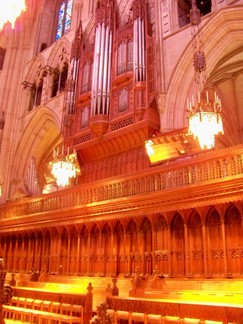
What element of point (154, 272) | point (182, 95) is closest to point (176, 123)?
point (182, 95)

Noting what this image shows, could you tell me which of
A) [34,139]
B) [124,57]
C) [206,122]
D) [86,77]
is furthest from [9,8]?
[34,139]

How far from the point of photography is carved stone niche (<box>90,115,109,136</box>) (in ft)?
38.7

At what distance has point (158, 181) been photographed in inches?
326

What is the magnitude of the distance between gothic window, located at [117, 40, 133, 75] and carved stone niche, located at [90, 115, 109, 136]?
1.73 metres

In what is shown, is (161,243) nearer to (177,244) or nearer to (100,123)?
(177,244)

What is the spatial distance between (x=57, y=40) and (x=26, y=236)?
404 inches

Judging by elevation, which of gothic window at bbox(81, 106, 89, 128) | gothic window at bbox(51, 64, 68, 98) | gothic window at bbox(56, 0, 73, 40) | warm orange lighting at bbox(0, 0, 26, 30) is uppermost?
gothic window at bbox(56, 0, 73, 40)

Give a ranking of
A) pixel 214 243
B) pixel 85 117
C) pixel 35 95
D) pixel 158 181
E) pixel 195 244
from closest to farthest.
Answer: pixel 214 243 → pixel 195 244 → pixel 158 181 → pixel 85 117 → pixel 35 95

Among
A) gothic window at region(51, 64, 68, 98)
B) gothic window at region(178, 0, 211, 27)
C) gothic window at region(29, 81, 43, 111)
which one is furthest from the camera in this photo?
gothic window at region(29, 81, 43, 111)

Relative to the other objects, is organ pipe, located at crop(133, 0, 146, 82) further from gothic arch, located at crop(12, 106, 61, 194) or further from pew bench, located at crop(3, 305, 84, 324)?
pew bench, located at crop(3, 305, 84, 324)

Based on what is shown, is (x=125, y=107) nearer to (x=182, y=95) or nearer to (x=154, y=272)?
(x=182, y=95)

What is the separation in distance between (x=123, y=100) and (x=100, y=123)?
3.66 ft

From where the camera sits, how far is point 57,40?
1739 centimetres

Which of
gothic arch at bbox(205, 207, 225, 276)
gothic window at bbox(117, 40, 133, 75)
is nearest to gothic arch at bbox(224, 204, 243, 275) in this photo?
gothic arch at bbox(205, 207, 225, 276)
